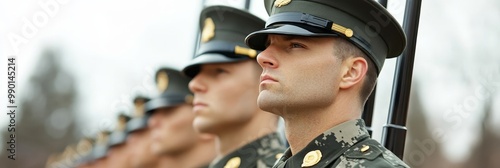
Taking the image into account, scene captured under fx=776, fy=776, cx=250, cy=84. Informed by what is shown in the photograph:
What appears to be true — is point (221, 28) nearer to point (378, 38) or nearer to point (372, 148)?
point (378, 38)

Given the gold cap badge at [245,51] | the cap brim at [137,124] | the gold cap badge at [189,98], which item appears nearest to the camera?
the gold cap badge at [245,51]

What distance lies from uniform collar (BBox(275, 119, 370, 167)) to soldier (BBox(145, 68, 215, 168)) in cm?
274

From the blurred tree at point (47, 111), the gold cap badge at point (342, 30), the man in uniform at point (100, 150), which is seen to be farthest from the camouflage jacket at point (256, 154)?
the blurred tree at point (47, 111)

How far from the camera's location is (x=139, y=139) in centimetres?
760

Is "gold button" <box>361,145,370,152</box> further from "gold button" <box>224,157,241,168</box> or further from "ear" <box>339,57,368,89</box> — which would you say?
"gold button" <box>224,157,241,168</box>

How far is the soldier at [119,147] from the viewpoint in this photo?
8.12m

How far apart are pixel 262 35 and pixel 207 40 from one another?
1704 millimetres

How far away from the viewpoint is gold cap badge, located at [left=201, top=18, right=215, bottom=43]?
4.78 meters

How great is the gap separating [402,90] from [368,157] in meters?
0.70

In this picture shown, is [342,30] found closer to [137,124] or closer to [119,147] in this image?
[137,124]

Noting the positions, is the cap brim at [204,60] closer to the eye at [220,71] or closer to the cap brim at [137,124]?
the eye at [220,71]

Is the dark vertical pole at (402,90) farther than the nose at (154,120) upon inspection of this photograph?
No

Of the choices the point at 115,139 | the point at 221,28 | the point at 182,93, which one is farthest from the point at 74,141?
the point at 221,28

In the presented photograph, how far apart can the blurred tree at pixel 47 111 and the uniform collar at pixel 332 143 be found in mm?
10157
